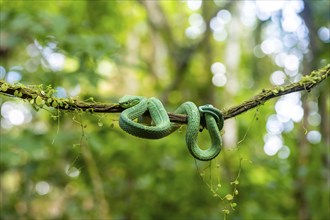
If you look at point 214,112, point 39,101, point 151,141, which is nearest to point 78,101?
point 39,101

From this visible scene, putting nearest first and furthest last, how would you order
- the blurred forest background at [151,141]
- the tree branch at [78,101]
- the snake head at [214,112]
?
the tree branch at [78,101], the snake head at [214,112], the blurred forest background at [151,141]

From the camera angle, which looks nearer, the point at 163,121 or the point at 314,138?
the point at 163,121

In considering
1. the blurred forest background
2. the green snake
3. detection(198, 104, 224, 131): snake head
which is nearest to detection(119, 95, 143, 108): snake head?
the green snake

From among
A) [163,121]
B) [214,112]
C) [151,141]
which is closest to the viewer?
[163,121]

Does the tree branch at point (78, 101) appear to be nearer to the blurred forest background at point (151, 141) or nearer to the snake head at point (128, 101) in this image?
the snake head at point (128, 101)

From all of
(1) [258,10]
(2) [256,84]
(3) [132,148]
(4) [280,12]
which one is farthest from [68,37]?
(2) [256,84]

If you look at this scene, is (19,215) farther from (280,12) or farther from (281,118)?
(280,12)

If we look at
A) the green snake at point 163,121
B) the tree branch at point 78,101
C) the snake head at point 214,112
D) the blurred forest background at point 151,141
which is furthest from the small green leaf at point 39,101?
the blurred forest background at point 151,141

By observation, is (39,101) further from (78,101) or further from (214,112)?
(214,112)

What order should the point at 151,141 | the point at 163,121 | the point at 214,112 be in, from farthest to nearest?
the point at 151,141, the point at 214,112, the point at 163,121
